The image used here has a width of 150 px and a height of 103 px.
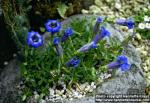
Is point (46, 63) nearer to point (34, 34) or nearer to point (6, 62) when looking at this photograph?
point (34, 34)

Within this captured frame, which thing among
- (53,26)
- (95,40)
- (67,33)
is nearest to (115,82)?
(95,40)

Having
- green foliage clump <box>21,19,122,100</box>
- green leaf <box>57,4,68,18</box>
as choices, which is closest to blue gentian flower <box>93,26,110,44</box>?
green foliage clump <box>21,19,122,100</box>

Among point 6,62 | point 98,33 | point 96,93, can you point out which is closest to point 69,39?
point 98,33

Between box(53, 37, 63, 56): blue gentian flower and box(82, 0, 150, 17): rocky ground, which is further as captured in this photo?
box(82, 0, 150, 17): rocky ground

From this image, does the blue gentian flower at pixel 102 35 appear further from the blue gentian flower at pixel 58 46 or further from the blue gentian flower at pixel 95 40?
the blue gentian flower at pixel 58 46

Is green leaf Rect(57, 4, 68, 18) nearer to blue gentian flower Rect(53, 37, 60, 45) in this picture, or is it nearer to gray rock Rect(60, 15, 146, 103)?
gray rock Rect(60, 15, 146, 103)

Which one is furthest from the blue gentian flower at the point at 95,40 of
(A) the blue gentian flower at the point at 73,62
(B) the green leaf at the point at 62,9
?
(B) the green leaf at the point at 62,9

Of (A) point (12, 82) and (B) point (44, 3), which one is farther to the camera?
(B) point (44, 3)

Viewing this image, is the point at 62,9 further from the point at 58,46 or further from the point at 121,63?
the point at 121,63
